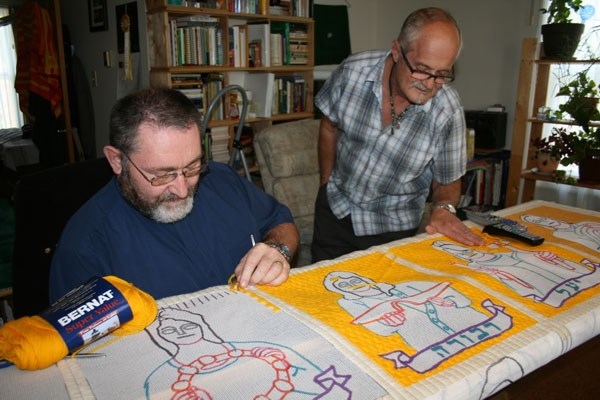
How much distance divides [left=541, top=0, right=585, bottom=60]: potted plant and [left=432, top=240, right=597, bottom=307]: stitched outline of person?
2632 millimetres

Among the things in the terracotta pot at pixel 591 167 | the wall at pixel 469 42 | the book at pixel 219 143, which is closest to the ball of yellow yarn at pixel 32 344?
the book at pixel 219 143

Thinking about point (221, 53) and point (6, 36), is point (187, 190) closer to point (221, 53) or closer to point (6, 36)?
point (221, 53)

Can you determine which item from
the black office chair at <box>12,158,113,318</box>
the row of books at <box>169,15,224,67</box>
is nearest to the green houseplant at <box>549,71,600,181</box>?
the row of books at <box>169,15,224,67</box>

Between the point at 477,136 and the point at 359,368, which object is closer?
the point at 359,368

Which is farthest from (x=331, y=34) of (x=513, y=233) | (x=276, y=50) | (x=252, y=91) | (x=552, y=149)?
(x=513, y=233)

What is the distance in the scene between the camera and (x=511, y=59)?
386 centimetres

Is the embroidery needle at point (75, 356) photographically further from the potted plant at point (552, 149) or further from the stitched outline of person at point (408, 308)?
the potted plant at point (552, 149)

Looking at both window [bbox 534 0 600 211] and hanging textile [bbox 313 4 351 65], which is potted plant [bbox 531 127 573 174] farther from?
hanging textile [bbox 313 4 351 65]

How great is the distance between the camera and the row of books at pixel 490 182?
3.87 meters

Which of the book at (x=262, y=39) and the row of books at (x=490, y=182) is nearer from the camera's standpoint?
the book at (x=262, y=39)

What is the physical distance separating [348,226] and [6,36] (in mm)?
6460

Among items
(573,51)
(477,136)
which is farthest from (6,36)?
(573,51)

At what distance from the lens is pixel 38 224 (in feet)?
3.88

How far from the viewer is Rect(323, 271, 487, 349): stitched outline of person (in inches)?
32.6
